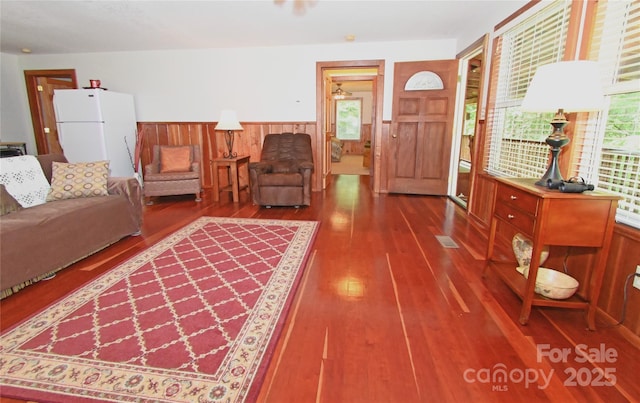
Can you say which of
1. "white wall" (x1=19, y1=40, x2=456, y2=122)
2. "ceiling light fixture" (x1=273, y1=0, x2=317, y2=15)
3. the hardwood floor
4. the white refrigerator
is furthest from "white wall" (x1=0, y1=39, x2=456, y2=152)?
the hardwood floor

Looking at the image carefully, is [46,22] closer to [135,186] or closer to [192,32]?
[192,32]

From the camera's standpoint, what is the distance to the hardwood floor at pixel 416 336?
4.40 feet

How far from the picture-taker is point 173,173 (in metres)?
4.64

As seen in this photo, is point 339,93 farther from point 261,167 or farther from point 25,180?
point 25,180

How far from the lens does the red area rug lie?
1.33m

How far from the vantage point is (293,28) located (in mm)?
4074

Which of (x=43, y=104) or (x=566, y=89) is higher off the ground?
(x=43, y=104)

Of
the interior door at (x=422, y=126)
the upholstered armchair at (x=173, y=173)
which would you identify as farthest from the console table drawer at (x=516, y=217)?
the upholstered armchair at (x=173, y=173)

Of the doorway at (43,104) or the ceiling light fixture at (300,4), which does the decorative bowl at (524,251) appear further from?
the doorway at (43,104)

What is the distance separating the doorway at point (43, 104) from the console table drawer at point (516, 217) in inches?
268

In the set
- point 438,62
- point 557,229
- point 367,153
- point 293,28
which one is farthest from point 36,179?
point 367,153

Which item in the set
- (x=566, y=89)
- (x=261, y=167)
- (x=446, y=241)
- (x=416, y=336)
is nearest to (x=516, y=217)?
(x=566, y=89)

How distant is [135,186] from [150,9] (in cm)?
197

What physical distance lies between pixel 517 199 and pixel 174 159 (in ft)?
15.0
